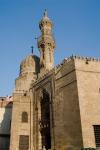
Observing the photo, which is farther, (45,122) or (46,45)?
(46,45)

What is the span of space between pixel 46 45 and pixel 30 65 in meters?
3.89

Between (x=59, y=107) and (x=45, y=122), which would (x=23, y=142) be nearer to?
(x=45, y=122)

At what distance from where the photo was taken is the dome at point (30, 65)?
33.5m

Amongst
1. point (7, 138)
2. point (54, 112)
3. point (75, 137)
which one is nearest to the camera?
point (75, 137)

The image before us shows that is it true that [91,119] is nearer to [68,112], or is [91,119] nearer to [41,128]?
[68,112]

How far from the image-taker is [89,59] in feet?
74.2

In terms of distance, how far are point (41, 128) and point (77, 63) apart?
8708mm

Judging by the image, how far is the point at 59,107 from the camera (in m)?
23.0

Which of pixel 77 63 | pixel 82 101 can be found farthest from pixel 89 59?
pixel 82 101

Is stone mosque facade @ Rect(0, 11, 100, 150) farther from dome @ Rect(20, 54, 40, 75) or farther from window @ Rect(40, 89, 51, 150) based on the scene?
dome @ Rect(20, 54, 40, 75)

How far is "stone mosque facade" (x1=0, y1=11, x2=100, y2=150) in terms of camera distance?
65.6 feet

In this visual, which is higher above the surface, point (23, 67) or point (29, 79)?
point (23, 67)

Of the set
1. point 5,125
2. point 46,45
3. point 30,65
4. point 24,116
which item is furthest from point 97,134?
point 30,65

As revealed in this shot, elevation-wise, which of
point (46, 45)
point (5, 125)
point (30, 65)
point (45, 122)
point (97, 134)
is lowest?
point (97, 134)
